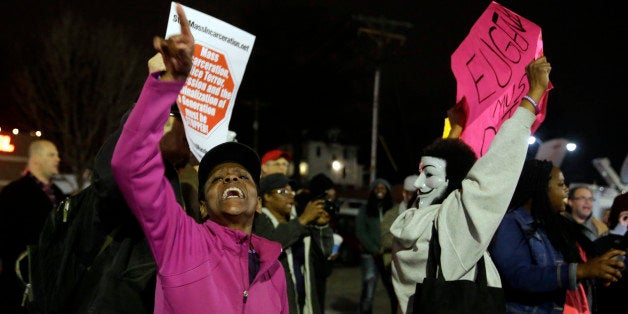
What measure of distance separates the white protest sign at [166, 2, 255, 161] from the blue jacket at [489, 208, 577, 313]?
1790 millimetres

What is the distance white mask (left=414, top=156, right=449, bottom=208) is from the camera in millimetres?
3201

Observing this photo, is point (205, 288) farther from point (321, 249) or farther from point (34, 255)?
point (321, 249)

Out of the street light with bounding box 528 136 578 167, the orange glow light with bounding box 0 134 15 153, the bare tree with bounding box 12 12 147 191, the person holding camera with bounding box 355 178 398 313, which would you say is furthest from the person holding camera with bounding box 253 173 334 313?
the bare tree with bounding box 12 12 147 191

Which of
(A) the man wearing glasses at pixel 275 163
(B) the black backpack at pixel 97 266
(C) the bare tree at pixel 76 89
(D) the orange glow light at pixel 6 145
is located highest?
(C) the bare tree at pixel 76 89

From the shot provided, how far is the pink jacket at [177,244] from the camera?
6.47 ft

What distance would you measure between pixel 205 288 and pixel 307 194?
5.73m

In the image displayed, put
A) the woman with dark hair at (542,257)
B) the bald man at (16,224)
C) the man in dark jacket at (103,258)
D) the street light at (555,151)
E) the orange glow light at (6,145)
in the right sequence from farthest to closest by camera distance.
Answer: the street light at (555,151), the orange glow light at (6,145), the bald man at (16,224), the woman with dark hair at (542,257), the man in dark jacket at (103,258)

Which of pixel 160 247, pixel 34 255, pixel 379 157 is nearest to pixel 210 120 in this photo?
pixel 34 255

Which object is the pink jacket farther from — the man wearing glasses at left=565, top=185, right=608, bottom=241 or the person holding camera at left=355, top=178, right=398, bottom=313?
the person holding camera at left=355, top=178, right=398, bottom=313

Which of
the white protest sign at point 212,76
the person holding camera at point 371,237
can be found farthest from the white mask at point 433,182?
the person holding camera at point 371,237

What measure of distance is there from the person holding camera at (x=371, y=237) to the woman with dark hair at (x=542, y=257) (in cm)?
461

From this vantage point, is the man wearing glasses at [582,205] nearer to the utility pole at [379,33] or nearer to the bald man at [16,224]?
the bald man at [16,224]

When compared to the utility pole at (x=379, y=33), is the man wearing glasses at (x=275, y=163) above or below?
below

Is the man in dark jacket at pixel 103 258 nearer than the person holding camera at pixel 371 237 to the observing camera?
Yes
